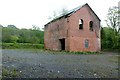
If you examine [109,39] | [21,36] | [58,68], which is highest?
[21,36]

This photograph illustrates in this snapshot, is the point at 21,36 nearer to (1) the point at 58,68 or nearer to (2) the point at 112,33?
(2) the point at 112,33

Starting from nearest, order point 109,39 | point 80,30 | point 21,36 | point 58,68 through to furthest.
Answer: point 58,68, point 80,30, point 109,39, point 21,36

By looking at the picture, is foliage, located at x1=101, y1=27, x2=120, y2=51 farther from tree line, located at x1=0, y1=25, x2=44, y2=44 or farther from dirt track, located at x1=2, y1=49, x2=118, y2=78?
dirt track, located at x1=2, y1=49, x2=118, y2=78

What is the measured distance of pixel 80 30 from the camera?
3706cm

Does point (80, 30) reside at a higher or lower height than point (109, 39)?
higher

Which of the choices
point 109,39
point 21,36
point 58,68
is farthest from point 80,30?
point 58,68

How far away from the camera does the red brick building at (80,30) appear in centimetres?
3616

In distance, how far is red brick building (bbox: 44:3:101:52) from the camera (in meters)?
36.2

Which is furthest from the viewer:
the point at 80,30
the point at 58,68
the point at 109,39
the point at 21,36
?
the point at 21,36

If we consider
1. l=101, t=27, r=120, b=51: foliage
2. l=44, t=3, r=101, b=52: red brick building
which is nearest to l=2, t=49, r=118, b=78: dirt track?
l=44, t=3, r=101, b=52: red brick building

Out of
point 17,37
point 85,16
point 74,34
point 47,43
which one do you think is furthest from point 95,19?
point 17,37

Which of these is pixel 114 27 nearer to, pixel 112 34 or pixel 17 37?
pixel 112 34

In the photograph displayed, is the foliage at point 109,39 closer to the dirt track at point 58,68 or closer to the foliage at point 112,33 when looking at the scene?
the foliage at point 112,33

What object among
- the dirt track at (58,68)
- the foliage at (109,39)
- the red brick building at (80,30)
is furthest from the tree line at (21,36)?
the dirt track at (58,68)
